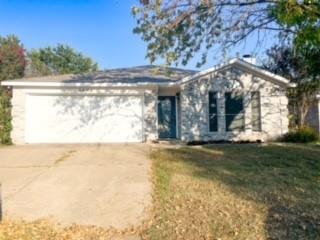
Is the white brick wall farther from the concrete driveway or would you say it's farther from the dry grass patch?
the dry grass patch

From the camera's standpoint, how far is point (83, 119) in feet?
53.2

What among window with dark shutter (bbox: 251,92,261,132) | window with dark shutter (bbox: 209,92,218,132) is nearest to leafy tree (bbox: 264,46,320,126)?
window with dark shutter (bbox: 251,92,261,132)

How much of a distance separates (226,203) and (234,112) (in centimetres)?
1039

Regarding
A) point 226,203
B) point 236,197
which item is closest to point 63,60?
point 236,197

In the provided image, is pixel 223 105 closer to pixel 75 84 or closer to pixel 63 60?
pixel 75 84

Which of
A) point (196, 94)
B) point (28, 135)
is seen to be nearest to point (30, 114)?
point (28, 135)

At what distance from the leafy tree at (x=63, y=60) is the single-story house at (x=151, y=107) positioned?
103 ft

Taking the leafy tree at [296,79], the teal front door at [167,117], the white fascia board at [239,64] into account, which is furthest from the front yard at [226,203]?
the leafy tree at [296,79]

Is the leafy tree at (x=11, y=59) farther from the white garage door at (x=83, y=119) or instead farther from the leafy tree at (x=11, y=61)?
the white garage door at (x=83, y=119)

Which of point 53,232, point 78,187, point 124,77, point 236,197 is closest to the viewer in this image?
point 53,232

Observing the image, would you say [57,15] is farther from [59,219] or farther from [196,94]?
[59,219]

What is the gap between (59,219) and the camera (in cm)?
568

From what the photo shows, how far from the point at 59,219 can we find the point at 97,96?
36.2ft

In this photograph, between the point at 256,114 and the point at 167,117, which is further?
the point at 167,117
